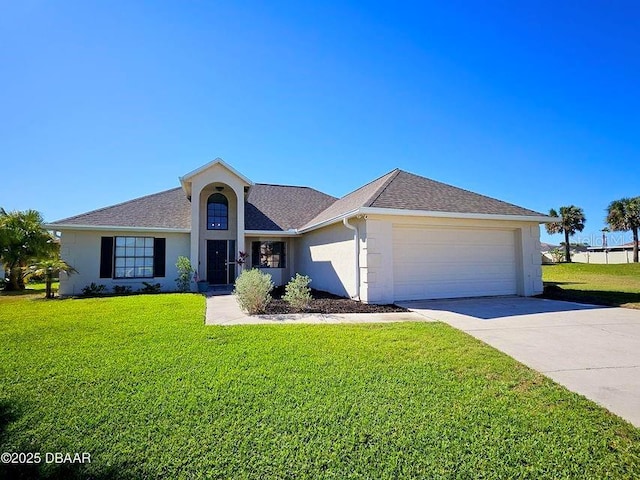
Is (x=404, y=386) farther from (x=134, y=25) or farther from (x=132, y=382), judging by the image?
(x=134, y=25)

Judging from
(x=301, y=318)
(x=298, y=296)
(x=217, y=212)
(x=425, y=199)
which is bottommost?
(x=301, y=318)

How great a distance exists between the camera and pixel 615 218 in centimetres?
3544

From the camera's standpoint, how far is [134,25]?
8.93m

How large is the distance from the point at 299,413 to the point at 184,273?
12145mm

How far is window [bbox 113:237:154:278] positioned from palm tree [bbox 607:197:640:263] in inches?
1837

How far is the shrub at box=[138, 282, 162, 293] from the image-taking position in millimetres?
14016

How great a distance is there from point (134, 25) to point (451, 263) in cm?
1288

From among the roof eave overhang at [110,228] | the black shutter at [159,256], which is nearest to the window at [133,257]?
the black shutter at [159,256]

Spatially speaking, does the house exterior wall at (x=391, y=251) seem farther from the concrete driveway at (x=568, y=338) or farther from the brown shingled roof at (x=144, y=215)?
the brown shingled roof at (x=144, y=215)

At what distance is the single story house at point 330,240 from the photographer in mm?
10648

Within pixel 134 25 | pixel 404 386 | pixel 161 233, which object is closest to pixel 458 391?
pixel 404 386

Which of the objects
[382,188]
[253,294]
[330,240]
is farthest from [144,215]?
[382,188]

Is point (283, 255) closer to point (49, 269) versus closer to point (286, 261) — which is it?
point (286, 261)

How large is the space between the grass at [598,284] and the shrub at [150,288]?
1678 centimetres
